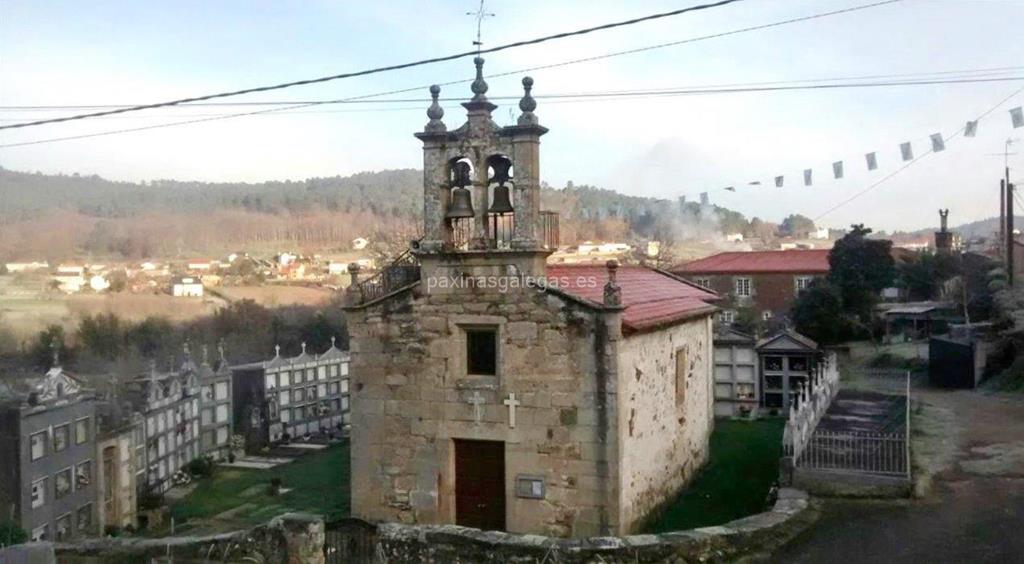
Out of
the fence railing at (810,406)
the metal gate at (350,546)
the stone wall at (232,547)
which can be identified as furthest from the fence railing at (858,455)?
the stone wall at (232,547)

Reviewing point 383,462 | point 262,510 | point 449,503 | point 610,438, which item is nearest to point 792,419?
point 610,438

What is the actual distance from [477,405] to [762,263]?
47228 mm

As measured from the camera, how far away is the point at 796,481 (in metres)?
13.8

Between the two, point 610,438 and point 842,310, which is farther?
point 842,310

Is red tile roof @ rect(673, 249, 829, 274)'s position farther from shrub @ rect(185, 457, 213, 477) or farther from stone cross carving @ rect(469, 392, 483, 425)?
stone cross carving @ rect(469, 392, 483, 425)

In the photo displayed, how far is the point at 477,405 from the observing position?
1366cm

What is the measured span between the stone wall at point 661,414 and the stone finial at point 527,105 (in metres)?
3.88

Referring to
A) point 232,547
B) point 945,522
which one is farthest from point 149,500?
point 945,522

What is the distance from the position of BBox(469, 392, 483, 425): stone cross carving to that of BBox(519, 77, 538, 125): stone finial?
14.8ft

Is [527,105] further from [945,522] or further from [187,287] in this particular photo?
[187,287]

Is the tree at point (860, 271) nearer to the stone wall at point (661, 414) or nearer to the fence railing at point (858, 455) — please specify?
the stone wall at point (661, 414)

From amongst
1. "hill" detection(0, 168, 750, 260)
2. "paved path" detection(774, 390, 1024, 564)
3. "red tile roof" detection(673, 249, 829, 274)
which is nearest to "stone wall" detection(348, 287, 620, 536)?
"paved path" detection(774, 390, 1024, 564)

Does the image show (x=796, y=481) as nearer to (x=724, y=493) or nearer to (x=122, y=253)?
(x=724, y=493)

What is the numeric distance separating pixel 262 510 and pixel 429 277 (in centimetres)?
1091
